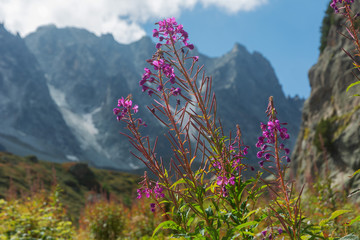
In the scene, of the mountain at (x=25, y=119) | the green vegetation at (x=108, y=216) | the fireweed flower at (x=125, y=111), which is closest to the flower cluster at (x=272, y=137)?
the green vegetation at (x=108, y=216)

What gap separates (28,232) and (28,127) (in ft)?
653

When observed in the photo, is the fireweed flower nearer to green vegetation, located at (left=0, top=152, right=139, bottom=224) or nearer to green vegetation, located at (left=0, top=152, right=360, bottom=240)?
green vegetation, located at (left=0, top=152, right=360, bottom=240)

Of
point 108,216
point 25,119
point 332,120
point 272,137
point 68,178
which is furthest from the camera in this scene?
point 25,119

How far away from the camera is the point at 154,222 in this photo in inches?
347

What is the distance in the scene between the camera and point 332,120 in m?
19.4

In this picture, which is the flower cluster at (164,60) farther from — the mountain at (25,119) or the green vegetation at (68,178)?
the mountain at (25,119)

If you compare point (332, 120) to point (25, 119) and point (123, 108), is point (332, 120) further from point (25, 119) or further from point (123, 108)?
point (25, 119)

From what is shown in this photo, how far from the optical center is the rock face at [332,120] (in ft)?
52.9

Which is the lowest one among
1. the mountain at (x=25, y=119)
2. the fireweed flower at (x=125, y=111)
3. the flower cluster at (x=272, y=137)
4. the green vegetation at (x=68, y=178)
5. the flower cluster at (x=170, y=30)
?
the flower cluster at (x=272, y=137)

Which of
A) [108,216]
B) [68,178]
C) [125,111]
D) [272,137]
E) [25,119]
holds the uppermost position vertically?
[25,119]

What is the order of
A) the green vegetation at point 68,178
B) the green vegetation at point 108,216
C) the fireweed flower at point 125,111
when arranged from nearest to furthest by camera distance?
the fireweed flower at point 125,111 → the green vegetation at point 108,216 → the green vegetation at point 68,178

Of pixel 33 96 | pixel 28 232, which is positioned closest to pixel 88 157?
pixel 33 96

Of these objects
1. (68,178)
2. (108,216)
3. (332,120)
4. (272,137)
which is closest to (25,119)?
(68,178)

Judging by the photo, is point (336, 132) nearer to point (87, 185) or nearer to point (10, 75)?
point (87, 185)
